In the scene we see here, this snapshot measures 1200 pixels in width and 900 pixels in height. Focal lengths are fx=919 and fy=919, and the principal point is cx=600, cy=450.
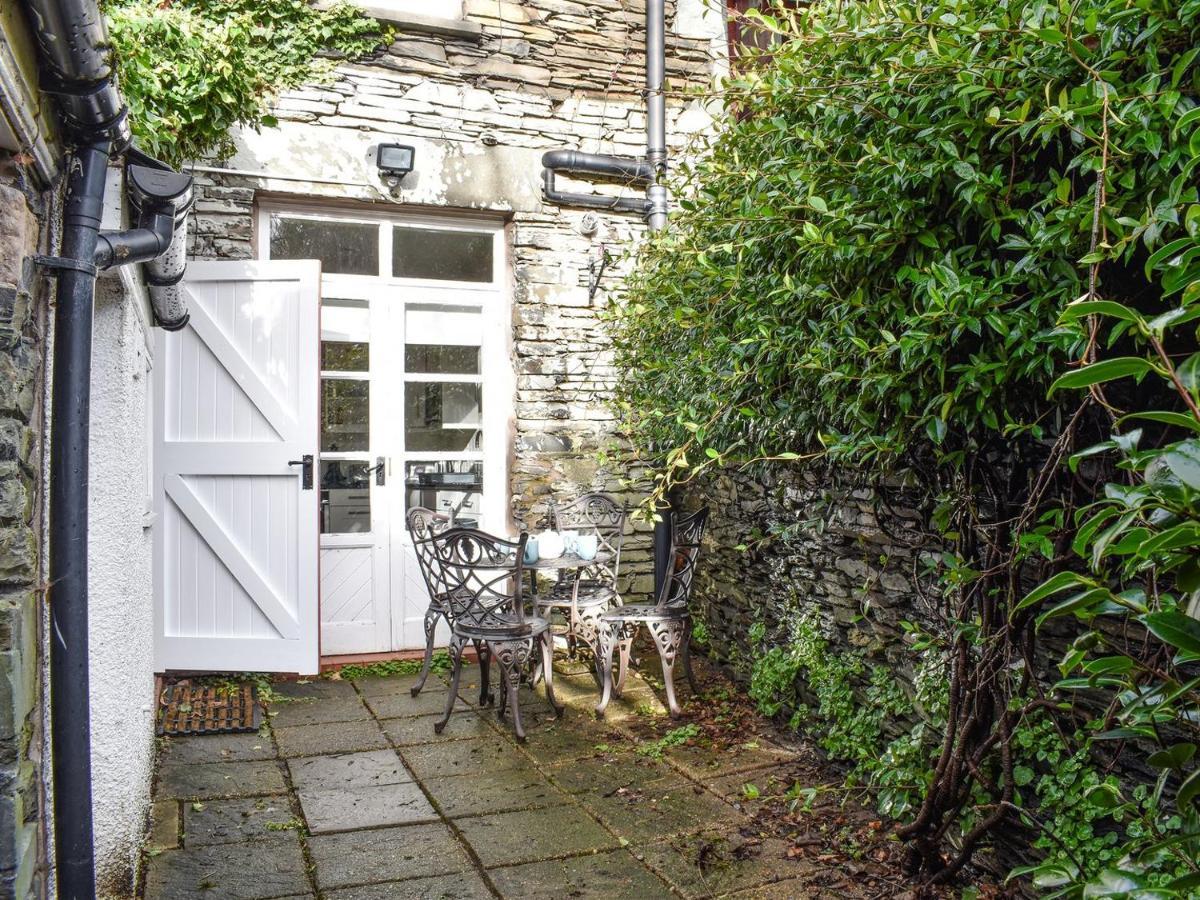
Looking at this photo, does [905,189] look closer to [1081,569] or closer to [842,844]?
[1081,569]

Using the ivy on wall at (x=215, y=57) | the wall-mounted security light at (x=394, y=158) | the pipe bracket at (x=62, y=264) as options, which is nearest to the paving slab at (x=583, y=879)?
the pipe bracket at (x=62, y=264)

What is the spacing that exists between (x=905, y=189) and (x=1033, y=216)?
1.12ft

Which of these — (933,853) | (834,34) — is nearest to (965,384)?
(834,34)

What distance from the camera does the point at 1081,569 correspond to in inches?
85.2

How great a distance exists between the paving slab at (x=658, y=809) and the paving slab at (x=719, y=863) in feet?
0.27

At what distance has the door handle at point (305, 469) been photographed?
4.62 metres

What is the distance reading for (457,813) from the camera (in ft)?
10.4

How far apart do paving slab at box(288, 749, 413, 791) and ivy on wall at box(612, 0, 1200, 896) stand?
180cm

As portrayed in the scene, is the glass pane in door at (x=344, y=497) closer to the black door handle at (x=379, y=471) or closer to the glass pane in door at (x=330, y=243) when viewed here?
the black door handle at (x=379, y=471)

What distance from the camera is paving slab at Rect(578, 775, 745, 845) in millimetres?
3000

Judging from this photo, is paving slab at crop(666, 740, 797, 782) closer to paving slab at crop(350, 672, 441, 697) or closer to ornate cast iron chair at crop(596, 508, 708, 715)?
ornate cast iron chair at crop(596, 508, 708, 715)

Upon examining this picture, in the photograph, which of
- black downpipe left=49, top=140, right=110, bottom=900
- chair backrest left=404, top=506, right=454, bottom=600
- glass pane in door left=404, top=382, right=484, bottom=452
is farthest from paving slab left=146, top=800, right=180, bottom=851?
glass pane in door left=404, top=382, right=484, bottom=452

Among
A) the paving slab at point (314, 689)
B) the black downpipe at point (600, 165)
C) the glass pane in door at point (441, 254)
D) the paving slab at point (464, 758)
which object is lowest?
the paving slab at point (464, 758)

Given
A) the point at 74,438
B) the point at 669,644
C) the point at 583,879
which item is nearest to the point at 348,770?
the point at 583,879
